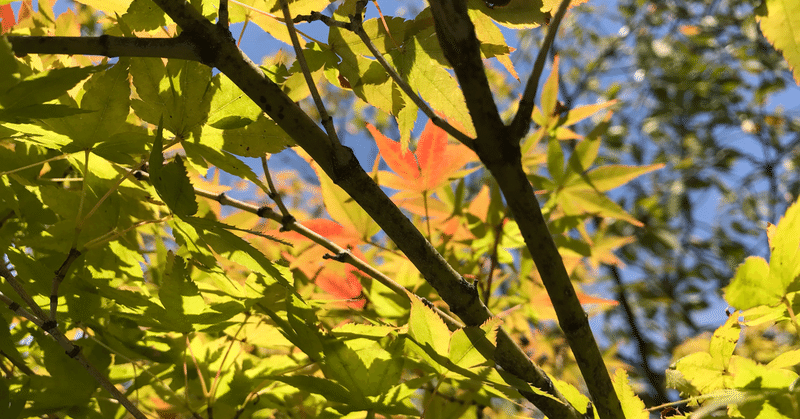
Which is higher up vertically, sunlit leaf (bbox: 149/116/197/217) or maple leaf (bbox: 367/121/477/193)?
maple leaf (bbox: 367/121/477/193)

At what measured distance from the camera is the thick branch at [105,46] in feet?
0.99

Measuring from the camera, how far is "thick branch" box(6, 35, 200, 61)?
30 cm

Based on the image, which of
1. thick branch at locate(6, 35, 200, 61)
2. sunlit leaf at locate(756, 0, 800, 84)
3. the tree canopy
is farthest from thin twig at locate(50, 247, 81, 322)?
sunlit leaf at locate(756, 0, 800, 84)

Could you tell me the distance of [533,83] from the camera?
0.97ft

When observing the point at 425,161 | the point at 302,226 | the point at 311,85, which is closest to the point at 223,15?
the point at 311,85

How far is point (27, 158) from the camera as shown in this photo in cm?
49

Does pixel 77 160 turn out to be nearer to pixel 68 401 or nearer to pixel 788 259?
pixel 68 401

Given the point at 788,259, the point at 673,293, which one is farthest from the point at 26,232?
the point at 673,293

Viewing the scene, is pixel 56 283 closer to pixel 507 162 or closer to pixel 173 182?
pixel 173 182

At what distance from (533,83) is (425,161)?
0.97 ft

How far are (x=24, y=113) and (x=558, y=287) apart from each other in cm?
39

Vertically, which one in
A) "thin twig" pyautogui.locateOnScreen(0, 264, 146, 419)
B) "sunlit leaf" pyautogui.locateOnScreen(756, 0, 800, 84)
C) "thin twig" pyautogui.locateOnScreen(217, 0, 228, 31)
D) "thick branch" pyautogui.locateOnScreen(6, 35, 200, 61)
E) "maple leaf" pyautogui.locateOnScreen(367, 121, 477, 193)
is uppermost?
"maple leaf" pyautogui.locateOnScreen(367, 121, 477, 193)

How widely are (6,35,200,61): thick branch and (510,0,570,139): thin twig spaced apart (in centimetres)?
21

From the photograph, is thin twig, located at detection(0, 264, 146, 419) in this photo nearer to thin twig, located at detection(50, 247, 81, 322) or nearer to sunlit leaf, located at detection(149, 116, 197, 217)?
thin twig, located at detection(50, 247, 81, 322)
